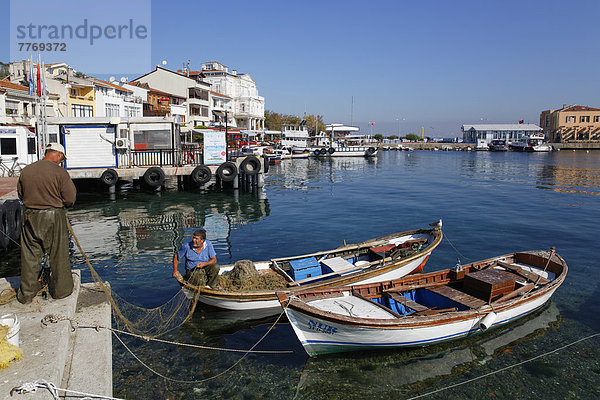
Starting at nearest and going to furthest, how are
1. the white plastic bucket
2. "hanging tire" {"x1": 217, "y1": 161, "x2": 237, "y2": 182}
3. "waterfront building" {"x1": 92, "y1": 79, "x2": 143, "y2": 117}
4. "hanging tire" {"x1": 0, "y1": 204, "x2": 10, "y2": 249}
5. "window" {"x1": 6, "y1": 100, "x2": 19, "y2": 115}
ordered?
the white plastic bucket
"hanging tire" {"x1": 0, "y1": 204, "x2": 10, "y2": 249}
"hanging tire" {"x1": 217, "y1": 161, "x2": 237, "y2": 182}
"window" {"x1": 6, "y1": 100, "x2": 19, "y2": 115}
"waterfront building" {"x1": 92, "y1": 79, "x2": 143, "y2": 117}

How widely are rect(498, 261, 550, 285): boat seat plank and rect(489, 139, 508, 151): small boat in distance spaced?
12071cm

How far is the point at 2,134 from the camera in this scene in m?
25.2

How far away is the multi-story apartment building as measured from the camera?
284ft

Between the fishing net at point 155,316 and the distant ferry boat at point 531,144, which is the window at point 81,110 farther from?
the distant ferry boat at point 531,144

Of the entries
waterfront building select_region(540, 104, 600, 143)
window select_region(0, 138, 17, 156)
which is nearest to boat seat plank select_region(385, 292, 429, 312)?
window select_region(0, 138, 17, 156)

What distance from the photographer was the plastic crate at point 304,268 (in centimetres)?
1151

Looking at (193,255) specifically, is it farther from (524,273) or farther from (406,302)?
(524,273)

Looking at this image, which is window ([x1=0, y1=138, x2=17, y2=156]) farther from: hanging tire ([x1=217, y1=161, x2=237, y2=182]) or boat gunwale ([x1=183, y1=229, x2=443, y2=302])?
boat gunwale ([x1=183, y1=229, x2=443, y2=302])

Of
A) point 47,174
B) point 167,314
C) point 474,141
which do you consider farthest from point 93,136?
point 474,141

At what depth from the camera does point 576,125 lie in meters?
125

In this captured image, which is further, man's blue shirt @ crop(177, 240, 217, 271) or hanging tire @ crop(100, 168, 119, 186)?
hanging tire @ crop(100, 168, 119, 186)

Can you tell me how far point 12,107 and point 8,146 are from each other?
861cm

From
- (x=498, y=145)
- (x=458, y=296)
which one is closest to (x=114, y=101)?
(x=458, y=296)

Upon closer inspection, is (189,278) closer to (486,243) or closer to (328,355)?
(328,355)
